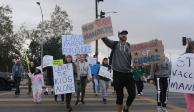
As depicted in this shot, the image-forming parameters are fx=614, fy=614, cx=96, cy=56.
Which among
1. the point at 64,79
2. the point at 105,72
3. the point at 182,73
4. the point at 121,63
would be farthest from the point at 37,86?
the point at 182,73

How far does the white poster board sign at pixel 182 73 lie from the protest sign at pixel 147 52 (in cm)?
307

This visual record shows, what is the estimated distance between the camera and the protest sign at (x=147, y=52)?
13.5 metres

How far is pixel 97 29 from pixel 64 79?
19.1 ft

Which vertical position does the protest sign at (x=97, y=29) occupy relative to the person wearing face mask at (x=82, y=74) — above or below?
above

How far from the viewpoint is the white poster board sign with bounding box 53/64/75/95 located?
18.1 m

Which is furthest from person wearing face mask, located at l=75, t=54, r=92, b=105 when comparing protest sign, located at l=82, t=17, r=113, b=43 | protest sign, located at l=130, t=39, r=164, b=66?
protest sign, located at l=82, t=17, r=113, b=43

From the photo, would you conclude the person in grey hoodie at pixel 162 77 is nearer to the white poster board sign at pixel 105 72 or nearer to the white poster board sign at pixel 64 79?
the white poster board sign at pixel 64 79

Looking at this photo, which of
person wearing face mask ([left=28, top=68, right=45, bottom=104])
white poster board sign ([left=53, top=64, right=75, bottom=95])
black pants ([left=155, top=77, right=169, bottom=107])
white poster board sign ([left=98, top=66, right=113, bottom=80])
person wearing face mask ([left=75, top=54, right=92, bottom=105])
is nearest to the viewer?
black pants ([left=155, top=77, right=169, bottom=107])

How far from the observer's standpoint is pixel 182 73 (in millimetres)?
10367

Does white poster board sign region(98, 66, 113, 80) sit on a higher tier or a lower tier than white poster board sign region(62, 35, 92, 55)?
lower

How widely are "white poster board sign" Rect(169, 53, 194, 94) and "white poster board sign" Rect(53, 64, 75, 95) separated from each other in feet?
25.4

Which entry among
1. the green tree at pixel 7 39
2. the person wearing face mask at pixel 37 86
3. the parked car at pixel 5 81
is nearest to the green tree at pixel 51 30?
the green tree at pixel 7 39

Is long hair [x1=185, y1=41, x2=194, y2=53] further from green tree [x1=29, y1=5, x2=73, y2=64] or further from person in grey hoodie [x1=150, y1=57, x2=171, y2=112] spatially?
green tree [x1=29, y1=5, x2=73, y2=64]

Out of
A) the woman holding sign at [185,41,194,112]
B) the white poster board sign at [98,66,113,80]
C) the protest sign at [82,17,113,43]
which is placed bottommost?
the woman holding sign at [185,41,194,112]
